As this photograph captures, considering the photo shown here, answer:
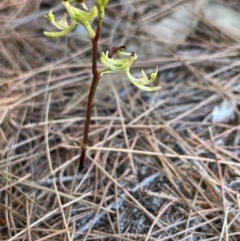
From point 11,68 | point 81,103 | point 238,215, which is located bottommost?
point 238,215

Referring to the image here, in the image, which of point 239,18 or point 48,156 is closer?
point 48,156

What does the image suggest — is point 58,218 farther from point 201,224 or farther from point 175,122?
point 175,122

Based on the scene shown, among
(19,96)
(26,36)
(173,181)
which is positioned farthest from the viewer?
(26,36)

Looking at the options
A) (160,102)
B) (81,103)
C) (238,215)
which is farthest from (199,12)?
(238,215)

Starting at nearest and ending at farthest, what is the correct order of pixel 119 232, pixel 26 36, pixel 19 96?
pixel 119 232, pixel 19 96, pixel 26 36

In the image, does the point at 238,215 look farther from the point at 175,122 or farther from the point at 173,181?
the point at 175,122

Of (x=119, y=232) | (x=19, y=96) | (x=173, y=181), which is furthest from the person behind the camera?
(x=19, y=96)

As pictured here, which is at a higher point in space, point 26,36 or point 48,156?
point 26,36

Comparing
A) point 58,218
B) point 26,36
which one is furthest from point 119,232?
point 26,36

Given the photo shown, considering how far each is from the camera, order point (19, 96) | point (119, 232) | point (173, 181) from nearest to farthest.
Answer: point (119, 232), point (173, 181), point (19, 96)
